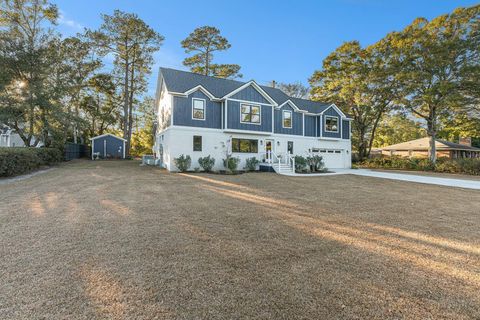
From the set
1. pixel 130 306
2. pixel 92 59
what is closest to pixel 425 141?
pixel 130 306

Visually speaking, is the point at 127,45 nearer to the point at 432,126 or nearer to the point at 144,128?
A: the point at 144,128

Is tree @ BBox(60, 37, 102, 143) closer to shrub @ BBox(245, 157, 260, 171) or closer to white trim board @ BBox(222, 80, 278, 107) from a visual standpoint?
white trim board @ BBox(222, 80, 278, 107)

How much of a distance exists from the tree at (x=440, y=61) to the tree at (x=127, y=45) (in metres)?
25.6

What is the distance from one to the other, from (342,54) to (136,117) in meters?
34.3

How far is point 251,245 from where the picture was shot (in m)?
3.82

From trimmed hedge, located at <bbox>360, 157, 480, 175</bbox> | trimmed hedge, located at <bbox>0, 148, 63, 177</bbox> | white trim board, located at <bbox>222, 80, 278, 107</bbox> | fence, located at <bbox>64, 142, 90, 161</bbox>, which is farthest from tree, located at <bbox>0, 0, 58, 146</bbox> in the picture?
trimmed hedge, located at <bbox>360, 157, 480, 175</bbox>

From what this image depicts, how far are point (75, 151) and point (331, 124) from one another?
27293 mm

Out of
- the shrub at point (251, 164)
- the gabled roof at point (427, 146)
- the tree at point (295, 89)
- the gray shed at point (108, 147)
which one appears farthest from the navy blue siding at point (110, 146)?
the gabled roof at point (427, 146)

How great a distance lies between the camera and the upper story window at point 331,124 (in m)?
22.0

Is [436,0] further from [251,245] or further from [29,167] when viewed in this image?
[29,167]

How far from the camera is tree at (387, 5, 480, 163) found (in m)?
18.9

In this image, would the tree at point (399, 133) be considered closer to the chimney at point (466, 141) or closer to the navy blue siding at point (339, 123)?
the chimney at point (466, 141)

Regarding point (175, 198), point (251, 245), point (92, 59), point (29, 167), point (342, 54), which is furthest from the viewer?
point (92, 59)

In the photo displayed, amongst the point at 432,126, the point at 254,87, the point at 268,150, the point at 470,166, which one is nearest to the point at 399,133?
the point at 432,126
